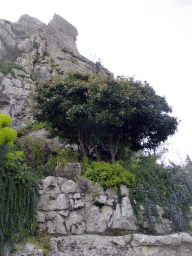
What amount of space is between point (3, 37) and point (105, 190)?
20.1m

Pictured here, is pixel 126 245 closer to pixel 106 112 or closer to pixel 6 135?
pixel 106 112

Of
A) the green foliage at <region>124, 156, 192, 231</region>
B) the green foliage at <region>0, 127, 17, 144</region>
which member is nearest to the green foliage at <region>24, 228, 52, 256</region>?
the green foliage at <region>0, 127, 17, 144</region>

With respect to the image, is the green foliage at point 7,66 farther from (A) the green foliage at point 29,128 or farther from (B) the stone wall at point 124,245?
(B) the stone wall at point 124,245

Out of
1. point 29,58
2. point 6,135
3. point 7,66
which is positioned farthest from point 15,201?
point 29,58

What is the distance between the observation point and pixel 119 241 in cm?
501

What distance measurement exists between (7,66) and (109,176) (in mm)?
14085

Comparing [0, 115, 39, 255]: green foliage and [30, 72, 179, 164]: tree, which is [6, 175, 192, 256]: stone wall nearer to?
[0, 115, 39, 255]: green foliage

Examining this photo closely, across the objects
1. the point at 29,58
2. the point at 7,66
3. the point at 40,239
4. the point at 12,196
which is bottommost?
the point at 40,239

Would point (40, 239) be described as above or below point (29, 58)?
below

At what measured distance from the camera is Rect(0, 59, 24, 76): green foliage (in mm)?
14650

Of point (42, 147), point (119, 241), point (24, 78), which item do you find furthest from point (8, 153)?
point (24, 78)

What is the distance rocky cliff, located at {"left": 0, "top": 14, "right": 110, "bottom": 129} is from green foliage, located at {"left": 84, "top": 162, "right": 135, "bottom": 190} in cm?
863

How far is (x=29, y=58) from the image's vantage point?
714 inches

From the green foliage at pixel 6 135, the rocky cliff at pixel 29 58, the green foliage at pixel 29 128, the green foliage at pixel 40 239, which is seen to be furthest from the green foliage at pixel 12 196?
the rocky cliff at pixel 29 58
